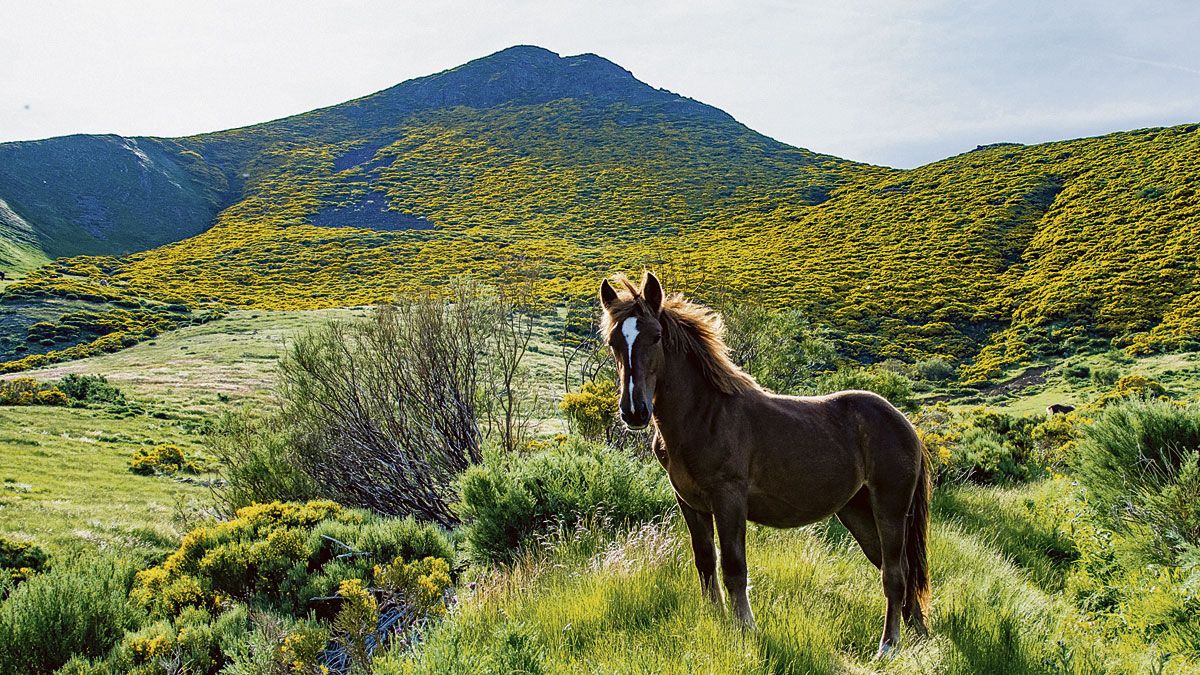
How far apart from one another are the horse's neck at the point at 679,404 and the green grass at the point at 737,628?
38.8 inches

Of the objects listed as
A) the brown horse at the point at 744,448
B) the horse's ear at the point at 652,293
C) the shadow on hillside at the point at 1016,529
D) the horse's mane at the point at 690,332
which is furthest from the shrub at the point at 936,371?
the horse's ear at the point at 652,293

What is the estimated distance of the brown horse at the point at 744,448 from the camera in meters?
3.42

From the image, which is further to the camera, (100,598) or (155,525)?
(155,525)

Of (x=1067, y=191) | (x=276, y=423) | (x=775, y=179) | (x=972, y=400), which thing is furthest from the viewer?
(x=775, y=179)

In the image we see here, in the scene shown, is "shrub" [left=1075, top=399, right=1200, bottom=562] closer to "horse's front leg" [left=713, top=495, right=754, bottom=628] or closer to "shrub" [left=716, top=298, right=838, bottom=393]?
"horse's front leg" [left=713, top=495, right=754, bottom=628]

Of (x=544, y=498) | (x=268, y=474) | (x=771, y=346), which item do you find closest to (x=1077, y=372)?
(x=771, y=346)

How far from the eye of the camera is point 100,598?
6113 millimetres

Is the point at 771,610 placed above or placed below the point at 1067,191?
below

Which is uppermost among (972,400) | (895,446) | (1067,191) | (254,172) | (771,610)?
(254,172)

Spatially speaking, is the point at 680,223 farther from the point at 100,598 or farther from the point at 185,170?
the point at 185,170

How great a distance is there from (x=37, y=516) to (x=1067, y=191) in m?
77.1

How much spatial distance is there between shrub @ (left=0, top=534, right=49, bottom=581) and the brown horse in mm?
9382

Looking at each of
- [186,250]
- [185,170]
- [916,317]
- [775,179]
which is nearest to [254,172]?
[185,170]

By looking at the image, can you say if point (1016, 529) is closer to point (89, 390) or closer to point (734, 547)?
point (734, 547)
